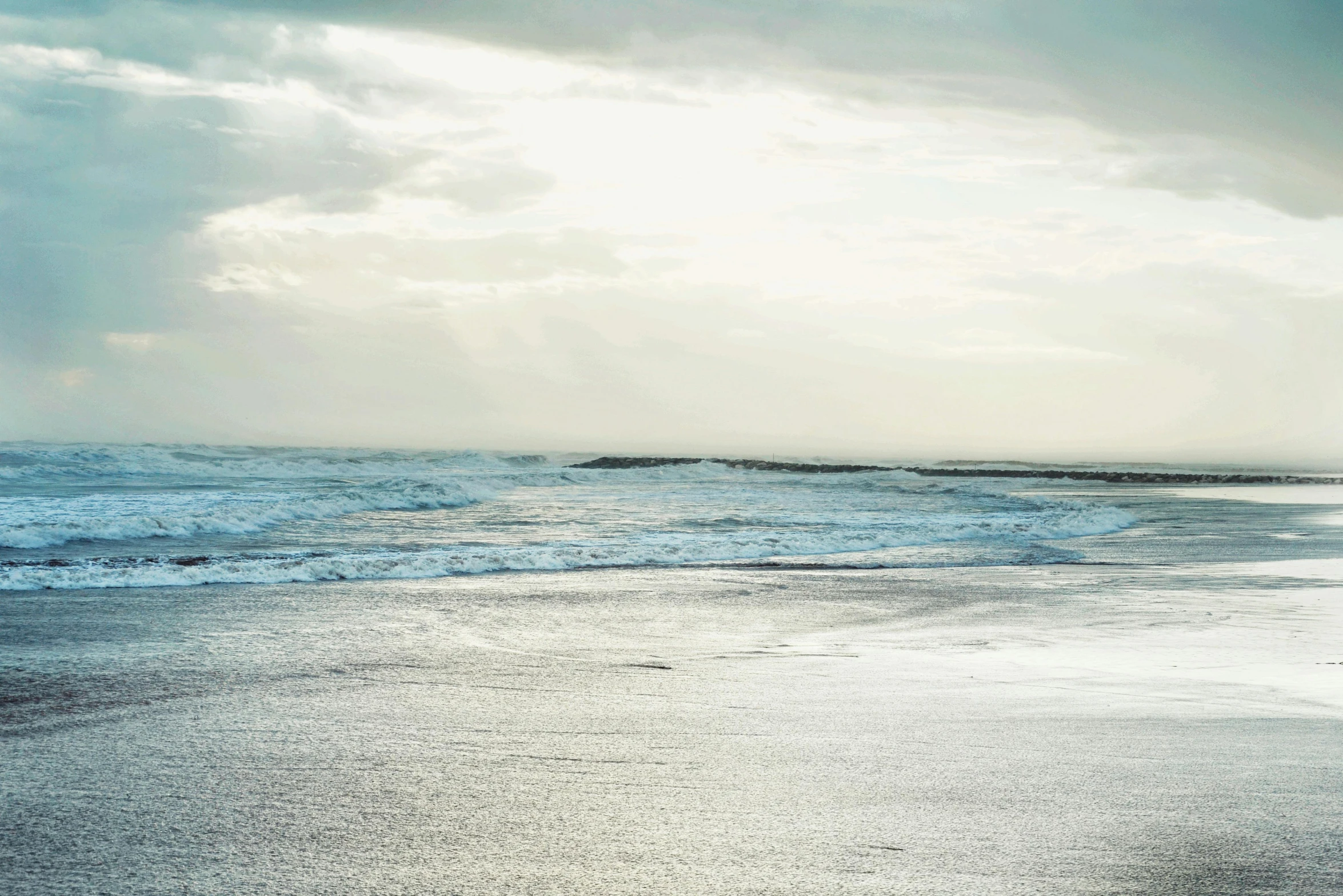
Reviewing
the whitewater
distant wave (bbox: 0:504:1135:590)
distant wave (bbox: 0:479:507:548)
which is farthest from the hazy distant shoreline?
distant wave (bbox: 0:504:1135:590)

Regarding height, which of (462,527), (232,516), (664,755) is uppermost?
(664,755)

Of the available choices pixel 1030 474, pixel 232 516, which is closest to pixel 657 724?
pixel 232 516

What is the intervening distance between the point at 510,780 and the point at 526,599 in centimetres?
674

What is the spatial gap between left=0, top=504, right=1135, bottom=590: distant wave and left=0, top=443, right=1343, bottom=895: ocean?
9 cm

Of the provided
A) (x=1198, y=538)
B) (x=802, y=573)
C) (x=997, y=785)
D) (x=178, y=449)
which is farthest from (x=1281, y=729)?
(x=178, y=449)

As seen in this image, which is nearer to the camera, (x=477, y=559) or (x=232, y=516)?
(x=477, y=559)

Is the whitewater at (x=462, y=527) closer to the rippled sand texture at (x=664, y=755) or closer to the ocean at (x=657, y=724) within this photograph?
the ocean at (x=657, y=724)

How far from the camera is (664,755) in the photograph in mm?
4797

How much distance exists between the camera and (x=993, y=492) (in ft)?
137

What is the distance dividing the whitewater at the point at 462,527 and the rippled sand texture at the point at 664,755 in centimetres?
451

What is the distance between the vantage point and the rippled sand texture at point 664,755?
342 centimetres

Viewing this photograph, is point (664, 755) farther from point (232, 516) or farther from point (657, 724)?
point (232, 516)

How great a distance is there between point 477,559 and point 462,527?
647cm

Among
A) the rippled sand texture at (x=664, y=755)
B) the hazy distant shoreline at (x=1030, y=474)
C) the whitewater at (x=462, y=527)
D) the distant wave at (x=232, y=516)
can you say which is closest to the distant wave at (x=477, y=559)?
the whitewater at (x=462, y=527)
